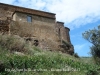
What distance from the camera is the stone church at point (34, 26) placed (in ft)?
91.1

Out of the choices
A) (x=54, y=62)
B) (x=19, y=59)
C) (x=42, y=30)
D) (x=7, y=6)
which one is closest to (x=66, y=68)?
(x=54, y=62)

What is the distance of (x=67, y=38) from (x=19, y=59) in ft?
72.7

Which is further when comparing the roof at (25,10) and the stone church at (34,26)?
the roof at (25,10)

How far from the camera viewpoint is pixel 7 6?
3044 centimetres

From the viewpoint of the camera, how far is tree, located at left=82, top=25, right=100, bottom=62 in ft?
94.5

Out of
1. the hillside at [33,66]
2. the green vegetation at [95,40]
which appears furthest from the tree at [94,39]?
the hillside at [33,66]

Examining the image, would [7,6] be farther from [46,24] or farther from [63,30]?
[63,30]

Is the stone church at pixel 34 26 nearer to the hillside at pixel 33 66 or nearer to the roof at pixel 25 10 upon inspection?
the roof at pixel 25 10

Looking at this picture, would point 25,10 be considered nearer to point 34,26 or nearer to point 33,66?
point 34,26

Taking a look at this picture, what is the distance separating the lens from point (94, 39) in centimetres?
3048

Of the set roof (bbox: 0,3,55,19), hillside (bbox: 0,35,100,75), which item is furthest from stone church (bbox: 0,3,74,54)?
hillside (bbox: 0,35,100,75)

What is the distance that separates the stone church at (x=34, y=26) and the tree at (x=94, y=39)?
11.8 ft

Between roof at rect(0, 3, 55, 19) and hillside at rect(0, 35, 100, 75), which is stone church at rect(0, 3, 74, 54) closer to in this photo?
roof at rect(0, 3, 55, 19)

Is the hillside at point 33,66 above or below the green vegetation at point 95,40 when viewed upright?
below
